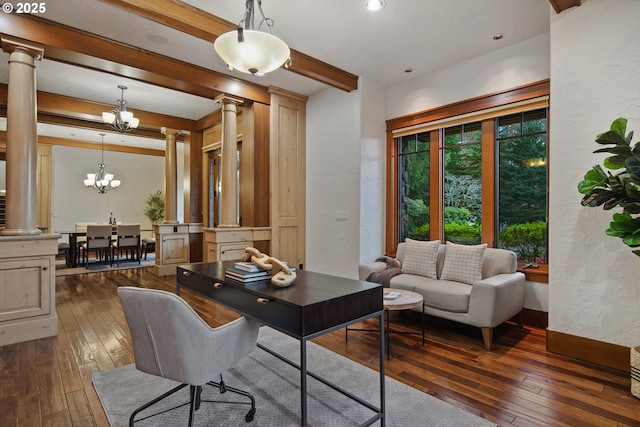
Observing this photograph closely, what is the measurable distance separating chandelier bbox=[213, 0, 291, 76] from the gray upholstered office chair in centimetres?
160

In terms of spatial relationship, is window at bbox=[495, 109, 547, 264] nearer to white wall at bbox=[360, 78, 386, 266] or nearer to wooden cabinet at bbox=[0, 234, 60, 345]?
white wall at bbox=[360, 78, 386, 266]

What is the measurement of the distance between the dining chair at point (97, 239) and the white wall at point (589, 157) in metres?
8.10

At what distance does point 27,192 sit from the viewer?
129 inches

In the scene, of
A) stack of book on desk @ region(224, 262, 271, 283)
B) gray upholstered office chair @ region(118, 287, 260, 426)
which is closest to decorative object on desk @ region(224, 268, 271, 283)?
stack of book on desk @ region(224, 262, 271, 283)

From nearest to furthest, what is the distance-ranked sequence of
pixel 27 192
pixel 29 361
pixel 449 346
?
pixel 29 361 → pixel 449 346 → pixel 27 192

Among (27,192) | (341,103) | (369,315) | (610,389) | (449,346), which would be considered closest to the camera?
(369,315)

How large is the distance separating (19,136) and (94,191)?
774 centimetres

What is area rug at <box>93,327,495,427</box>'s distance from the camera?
1.96 m

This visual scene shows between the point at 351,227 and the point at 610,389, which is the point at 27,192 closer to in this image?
the point at 351,227

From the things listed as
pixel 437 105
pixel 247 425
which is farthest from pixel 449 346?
pixel 437 105

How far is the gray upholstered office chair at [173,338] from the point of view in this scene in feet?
4.99

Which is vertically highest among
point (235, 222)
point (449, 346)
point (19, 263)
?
point (235, 222)

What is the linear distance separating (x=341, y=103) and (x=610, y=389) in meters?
4.18

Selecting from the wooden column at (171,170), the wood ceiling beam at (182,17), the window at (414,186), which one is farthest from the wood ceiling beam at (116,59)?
the wooden column at (171,170)
